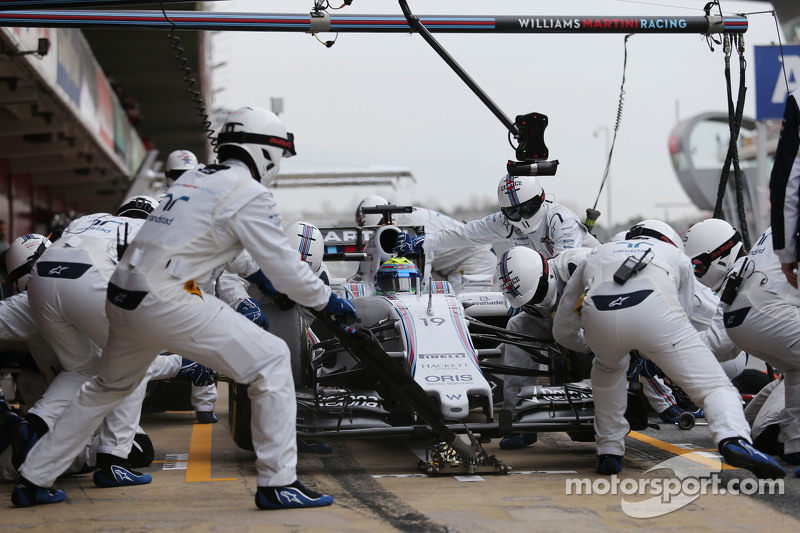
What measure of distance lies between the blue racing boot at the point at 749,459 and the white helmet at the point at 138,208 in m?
4.27

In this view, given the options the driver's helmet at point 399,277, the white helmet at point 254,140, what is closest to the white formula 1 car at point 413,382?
the driver's helmet at point 399,277

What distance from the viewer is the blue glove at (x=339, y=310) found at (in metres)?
5.28

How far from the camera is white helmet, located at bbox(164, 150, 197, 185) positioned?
1002 cm

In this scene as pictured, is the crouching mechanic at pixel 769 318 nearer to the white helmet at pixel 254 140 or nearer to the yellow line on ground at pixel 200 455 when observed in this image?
the white helmet at pixel 254 140

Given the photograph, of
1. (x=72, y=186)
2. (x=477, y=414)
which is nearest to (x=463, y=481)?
(x=477, y=414)

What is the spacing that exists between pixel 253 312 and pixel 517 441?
7.01 feet

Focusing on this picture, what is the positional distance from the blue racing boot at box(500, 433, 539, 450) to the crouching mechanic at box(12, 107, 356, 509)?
7.31ft

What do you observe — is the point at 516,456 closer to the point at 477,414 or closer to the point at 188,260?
the point at 477,414

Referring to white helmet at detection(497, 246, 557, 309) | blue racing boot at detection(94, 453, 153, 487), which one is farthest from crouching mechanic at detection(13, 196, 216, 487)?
white helmet at detection(497, 246, 557, 309)

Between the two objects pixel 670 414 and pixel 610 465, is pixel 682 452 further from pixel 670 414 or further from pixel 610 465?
pixel 670 414

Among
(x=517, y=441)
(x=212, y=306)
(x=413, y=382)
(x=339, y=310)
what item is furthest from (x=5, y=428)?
(x=517, y=441)

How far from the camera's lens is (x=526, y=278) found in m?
7.02

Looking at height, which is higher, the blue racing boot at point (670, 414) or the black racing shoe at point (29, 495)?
the black racing shoe at point (29, 495)

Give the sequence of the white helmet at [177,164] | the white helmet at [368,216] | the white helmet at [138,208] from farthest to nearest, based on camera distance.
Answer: the white helmet at [368,216]
the white helmet at [177,164]
the white helmet at [138,208]
